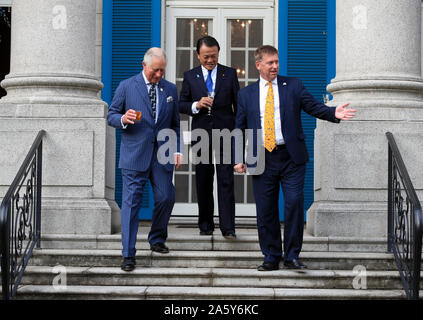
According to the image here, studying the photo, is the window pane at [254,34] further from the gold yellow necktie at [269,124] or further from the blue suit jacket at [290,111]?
the gold yellow necktie at [269,124]

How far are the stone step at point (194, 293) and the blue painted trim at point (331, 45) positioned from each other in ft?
12.3

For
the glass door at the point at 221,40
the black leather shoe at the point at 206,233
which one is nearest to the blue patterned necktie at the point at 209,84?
the black leather shoe at the point at 206,233

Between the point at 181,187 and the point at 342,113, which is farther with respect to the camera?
the point at 181,187

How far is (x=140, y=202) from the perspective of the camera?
6059 mm

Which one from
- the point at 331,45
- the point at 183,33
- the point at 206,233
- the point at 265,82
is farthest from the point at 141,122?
the point at 331,45

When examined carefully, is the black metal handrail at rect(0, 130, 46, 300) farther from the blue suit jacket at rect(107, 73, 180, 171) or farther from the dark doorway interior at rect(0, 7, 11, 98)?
the dark doorway interior at rect(0, 7, 11, 98)

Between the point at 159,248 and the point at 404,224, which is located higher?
the point at 404,224

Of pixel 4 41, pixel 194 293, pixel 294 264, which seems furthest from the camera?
pixel 4 41

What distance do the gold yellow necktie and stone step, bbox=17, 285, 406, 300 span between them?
1.23 m

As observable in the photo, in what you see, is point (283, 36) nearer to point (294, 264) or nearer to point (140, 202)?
point (140, 202)

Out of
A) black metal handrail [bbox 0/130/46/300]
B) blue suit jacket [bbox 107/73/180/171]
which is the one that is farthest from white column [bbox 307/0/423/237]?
black metal handrail [bbox 0/130/46/300]

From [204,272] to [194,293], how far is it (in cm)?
34

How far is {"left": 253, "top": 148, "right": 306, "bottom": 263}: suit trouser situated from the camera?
19.2ft
